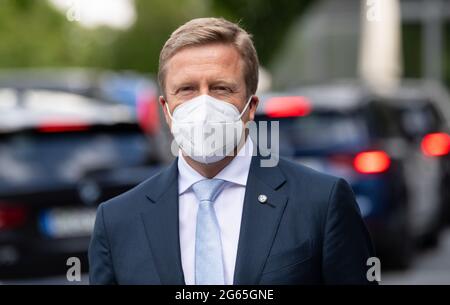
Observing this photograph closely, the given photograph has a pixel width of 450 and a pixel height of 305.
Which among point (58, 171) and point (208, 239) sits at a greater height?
point (58, 171)

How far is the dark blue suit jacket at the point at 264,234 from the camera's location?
8.25 feet

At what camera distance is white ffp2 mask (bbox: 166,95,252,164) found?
257cm

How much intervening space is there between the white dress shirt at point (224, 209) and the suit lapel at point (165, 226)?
0.08 feet

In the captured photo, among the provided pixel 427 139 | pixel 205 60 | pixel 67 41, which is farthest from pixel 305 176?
pixel 67 41

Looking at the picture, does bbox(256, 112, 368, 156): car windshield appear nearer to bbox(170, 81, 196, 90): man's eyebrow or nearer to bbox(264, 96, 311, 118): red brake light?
bbox(264, 96, 311, 118): red brake light

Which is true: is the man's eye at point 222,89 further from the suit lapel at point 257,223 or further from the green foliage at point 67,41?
the green foliage at point 67,41

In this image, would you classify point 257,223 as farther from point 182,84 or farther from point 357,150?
point 357,150

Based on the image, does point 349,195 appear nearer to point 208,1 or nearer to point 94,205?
point 208,1

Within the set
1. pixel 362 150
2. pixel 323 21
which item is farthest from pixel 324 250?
pixel 323 21

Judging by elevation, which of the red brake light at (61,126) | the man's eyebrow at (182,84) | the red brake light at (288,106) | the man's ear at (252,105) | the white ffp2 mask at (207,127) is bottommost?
the white ffp2 mask at (207,127)

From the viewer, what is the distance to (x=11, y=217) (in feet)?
22.3

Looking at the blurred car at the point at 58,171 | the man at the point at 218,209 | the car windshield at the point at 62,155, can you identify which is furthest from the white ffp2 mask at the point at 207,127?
the car windshield at the point at 62,155

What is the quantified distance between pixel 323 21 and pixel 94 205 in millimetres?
21850

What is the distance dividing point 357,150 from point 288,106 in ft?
2.13
